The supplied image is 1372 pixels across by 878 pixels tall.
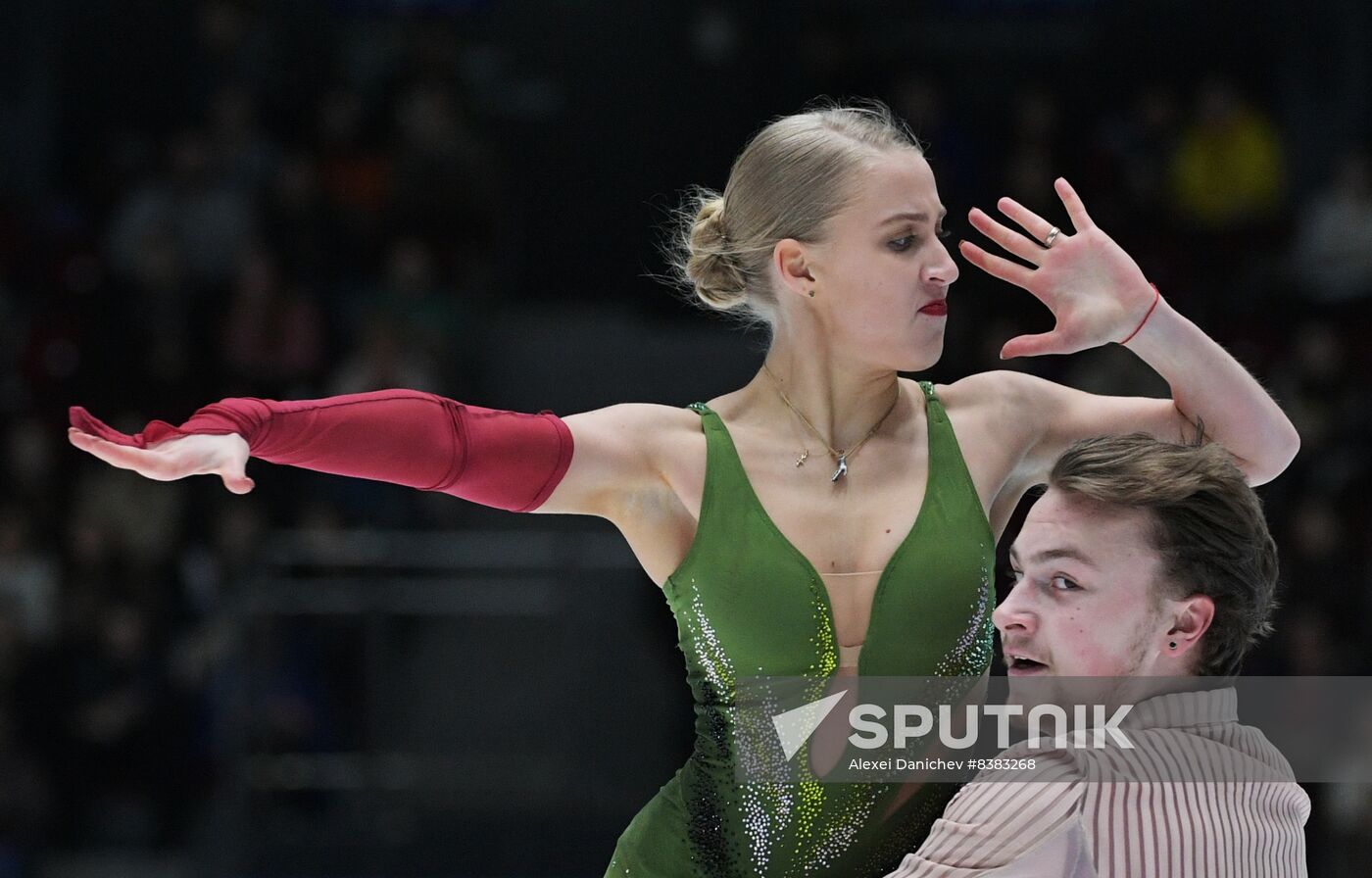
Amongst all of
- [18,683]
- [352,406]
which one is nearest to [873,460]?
[352,406]

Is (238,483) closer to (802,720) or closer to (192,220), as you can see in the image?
(802,720)

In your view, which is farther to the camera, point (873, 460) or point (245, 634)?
point (245, 634)

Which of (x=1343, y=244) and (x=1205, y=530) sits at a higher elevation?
Answer: (x=1343, y=244)

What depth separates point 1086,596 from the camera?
1.92 meters

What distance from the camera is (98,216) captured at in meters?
7.55

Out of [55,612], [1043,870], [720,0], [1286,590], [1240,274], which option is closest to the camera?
[1043,870]

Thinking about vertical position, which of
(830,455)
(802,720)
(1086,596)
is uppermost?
(830,455)

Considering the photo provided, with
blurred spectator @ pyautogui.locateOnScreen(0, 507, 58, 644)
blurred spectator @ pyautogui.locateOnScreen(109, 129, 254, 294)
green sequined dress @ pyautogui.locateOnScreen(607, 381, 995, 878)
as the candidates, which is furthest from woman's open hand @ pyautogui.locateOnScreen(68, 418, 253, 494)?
blurred spectator @ pyautogui.locateOnScreen(109, 129, 254, 294)

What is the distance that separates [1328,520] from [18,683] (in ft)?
15.1

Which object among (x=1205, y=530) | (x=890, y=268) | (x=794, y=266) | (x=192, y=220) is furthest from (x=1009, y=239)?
(x=192, y=220)

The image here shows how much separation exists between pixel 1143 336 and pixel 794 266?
495 mm

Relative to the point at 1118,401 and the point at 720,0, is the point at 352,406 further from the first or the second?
the point at 720,0

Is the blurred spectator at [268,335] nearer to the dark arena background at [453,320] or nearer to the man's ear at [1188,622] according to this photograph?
the dark arena background at [453,320]

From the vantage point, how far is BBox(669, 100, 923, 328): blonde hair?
2.38 meters
